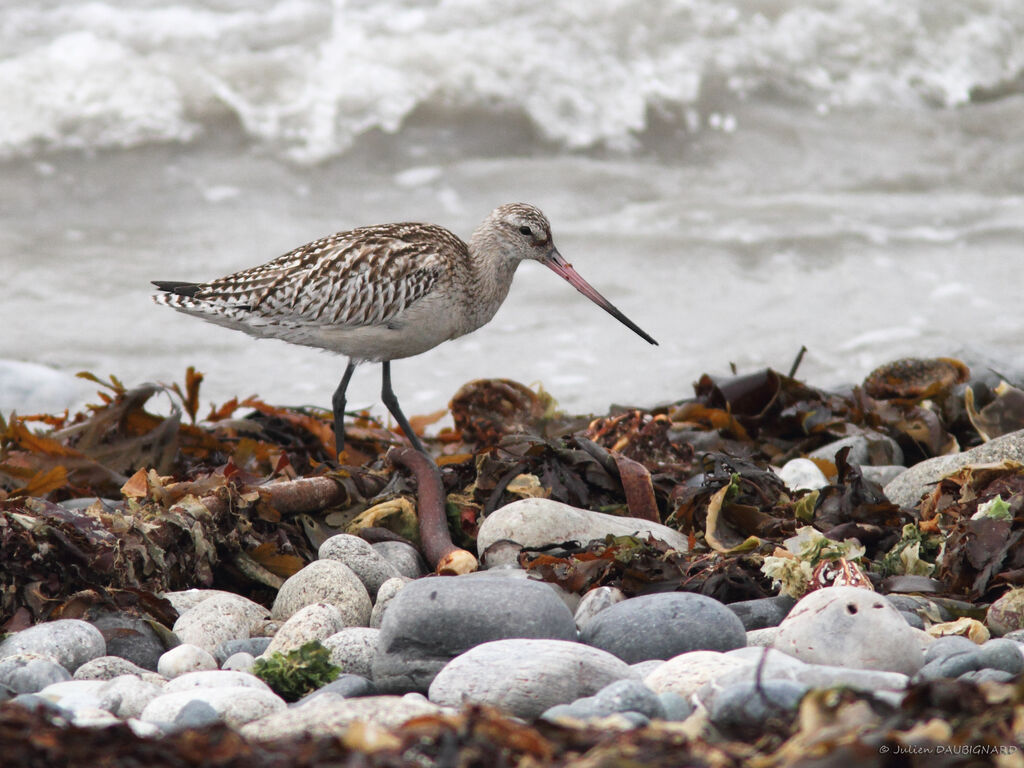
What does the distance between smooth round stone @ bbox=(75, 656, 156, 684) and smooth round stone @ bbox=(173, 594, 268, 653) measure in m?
0.23

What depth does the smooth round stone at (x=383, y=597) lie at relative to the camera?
3084mm

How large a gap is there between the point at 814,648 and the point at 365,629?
3.50ft

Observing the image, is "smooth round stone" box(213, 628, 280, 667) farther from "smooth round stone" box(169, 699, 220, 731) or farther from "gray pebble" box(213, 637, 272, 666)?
"smooth round stone" box(169, 699, 220, 731)

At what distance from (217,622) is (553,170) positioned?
7.65 m

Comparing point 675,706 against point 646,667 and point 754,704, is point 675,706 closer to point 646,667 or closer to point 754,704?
point 754,704

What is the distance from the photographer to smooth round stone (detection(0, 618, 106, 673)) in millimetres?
2766

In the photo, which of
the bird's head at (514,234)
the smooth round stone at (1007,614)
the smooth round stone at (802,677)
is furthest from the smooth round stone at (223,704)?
the bird's head at (514,234)

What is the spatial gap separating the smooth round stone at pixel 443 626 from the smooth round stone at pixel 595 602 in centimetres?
26

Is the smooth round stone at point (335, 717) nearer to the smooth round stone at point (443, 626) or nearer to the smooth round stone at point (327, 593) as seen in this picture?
the smooth round stone at point (443, 626)

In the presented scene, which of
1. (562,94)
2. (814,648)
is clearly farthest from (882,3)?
(814,648)

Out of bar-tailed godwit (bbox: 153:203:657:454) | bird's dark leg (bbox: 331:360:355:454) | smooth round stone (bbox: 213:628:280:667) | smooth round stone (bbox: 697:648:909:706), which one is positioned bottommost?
smooth round stone (bbox: 213:628:280:667)

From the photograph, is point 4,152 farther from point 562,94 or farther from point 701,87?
point 701,87

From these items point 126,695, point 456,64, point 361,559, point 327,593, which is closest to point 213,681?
point 126,695

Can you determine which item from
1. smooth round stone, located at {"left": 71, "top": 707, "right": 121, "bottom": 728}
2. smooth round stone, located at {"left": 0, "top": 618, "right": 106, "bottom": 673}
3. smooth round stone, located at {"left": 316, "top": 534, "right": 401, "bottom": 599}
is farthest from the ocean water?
smooth round stone, located at {"left": 71, "top": 707, "right": 121, "bottom": 728}
